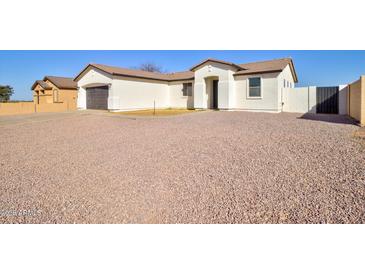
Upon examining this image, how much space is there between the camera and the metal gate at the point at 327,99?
17234 mm

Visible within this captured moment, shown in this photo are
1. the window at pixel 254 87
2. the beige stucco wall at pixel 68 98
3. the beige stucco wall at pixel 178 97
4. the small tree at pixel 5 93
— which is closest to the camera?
the window at pixel 254 87

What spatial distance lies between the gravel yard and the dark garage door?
14.7 metres

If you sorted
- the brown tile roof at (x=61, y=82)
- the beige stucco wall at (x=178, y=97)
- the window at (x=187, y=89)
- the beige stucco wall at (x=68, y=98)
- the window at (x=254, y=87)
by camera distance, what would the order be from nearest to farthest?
the window at (x=254, y=87)
the window at (x=187, y=89)
the beige stucco wall at (x=178, y=97)
the beige stucco wall at (x=68, y=98)
the brown tile roof at (x=61, y=82)

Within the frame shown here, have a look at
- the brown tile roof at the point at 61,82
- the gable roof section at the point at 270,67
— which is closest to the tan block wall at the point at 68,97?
the brown tile roof at the point at 61,82

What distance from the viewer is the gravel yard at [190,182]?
10.8 feet

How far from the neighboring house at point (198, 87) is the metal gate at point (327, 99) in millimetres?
2701

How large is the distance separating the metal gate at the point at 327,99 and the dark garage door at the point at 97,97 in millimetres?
16834

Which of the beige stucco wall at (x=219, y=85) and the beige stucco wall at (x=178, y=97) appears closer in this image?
the beige stucco wall at (x=219, y=85)

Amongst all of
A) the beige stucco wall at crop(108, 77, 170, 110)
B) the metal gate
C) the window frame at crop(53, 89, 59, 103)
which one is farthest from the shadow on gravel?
the window frame at crop(53, 89, 59, 103)

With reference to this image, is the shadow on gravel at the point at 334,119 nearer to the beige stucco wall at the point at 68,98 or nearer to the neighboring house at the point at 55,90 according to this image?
the beige stucco wall at the point at 68,98

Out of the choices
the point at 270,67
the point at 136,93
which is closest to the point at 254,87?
the point at 270,67

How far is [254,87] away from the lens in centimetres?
1875

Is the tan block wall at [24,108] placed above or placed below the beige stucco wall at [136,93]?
below

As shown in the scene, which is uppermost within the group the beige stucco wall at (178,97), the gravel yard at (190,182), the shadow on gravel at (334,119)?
the beige stucco wall at (178,97)
